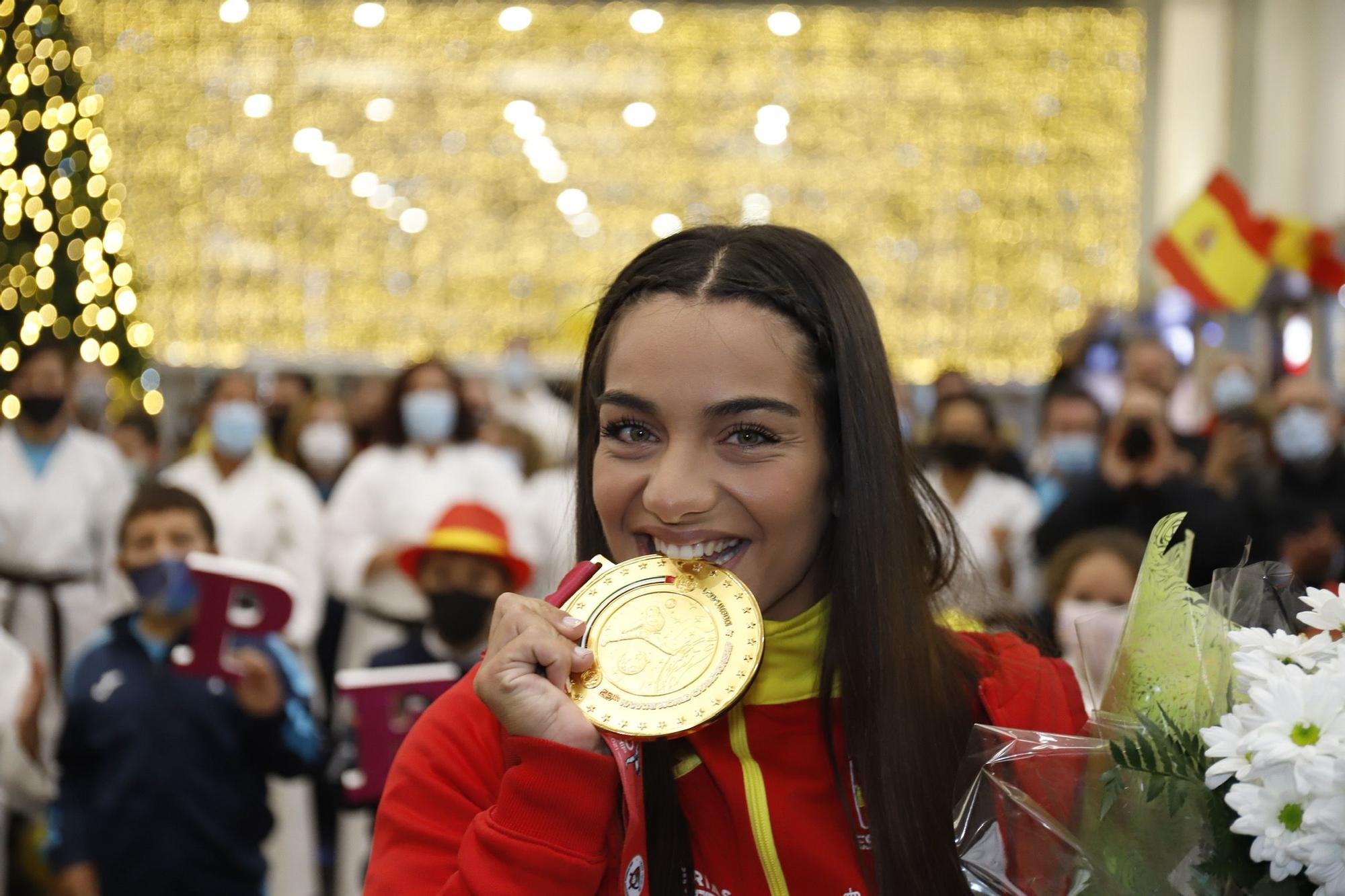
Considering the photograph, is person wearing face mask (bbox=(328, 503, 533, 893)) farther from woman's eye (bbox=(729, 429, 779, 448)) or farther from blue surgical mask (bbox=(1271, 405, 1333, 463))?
blue surgical mask (bbox=(1271, 405, 1333, 463))

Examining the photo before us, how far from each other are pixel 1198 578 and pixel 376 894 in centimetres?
402

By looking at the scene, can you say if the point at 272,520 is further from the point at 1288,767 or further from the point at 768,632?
the point at 1288,767

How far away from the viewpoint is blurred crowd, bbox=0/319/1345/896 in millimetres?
4738

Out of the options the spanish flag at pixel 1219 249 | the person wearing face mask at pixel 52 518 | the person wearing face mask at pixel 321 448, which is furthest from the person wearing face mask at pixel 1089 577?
the spanish flag at pixel 1219 249

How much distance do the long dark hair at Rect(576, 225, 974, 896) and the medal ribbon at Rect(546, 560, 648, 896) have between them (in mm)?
154

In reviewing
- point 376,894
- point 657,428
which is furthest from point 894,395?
point 376,894

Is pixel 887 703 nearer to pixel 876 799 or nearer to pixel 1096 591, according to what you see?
pixel 876 799

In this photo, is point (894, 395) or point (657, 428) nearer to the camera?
point (657, 428)

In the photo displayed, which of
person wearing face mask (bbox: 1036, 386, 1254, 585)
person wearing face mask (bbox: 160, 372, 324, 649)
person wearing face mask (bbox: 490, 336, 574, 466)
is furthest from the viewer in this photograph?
person wearing face mask (bbox: 490, 336, 574, 466)

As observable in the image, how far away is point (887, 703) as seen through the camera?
195 centimetres

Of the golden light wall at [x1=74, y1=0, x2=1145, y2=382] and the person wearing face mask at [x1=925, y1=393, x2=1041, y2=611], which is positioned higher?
the golden light wall at [x1=74, y1=0, x2=1145, y2=382]

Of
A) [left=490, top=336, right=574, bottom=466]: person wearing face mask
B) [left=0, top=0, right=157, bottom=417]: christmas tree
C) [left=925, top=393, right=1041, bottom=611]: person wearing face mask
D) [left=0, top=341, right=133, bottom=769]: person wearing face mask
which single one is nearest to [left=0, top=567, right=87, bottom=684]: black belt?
[left=0, top=341, right=133, bottom=769]: person wearing face mask

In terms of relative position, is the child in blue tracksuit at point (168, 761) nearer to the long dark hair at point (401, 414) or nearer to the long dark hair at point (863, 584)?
the long dark hair at point (863, 584)

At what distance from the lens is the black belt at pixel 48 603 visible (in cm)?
712
